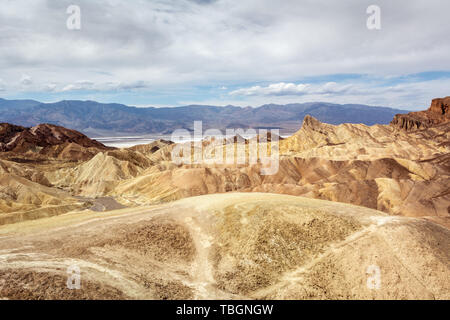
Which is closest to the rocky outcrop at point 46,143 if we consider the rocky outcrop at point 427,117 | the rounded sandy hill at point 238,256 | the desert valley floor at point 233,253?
the desert valley floor at point 233,253

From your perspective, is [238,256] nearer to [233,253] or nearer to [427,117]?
[233,253]

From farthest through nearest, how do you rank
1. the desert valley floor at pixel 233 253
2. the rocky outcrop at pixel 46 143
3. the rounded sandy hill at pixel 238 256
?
the rocky outcrop at pixel 46 143 → the desert valley floor at pixel 233 253 → the rounded sandy hill at pixel 238 256

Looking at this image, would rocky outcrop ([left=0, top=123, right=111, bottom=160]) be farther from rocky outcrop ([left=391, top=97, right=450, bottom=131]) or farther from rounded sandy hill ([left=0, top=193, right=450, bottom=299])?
rocky outcrop ([left=391, top=97, right=450, bottom=131])


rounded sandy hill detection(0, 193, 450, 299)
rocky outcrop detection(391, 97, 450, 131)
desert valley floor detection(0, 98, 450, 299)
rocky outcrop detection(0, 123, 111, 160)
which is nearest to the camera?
rounded sandy hill detection(0, 193, 450, 299)

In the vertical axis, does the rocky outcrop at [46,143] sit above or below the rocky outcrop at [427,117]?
below

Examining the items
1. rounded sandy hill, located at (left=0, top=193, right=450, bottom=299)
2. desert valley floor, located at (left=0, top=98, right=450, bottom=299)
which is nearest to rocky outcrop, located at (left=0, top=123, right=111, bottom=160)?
desert valley floor, located at (left=0, top=98, right=450, bottom=299)

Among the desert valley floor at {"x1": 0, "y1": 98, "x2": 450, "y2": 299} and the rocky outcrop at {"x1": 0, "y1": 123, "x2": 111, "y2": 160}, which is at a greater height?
the rocky outcrop at {"x1": 0, "y1": 123, "x2": 111, "y2": 160}

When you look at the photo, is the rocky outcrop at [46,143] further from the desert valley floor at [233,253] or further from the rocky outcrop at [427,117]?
the rocky outcrop at [427,117]

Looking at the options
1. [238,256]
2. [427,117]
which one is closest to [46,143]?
[238,256]

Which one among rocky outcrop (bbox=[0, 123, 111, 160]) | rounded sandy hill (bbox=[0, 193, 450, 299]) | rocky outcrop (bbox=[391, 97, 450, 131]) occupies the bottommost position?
rounded sandy hill (bbox=[0, 193, 450, 299])
